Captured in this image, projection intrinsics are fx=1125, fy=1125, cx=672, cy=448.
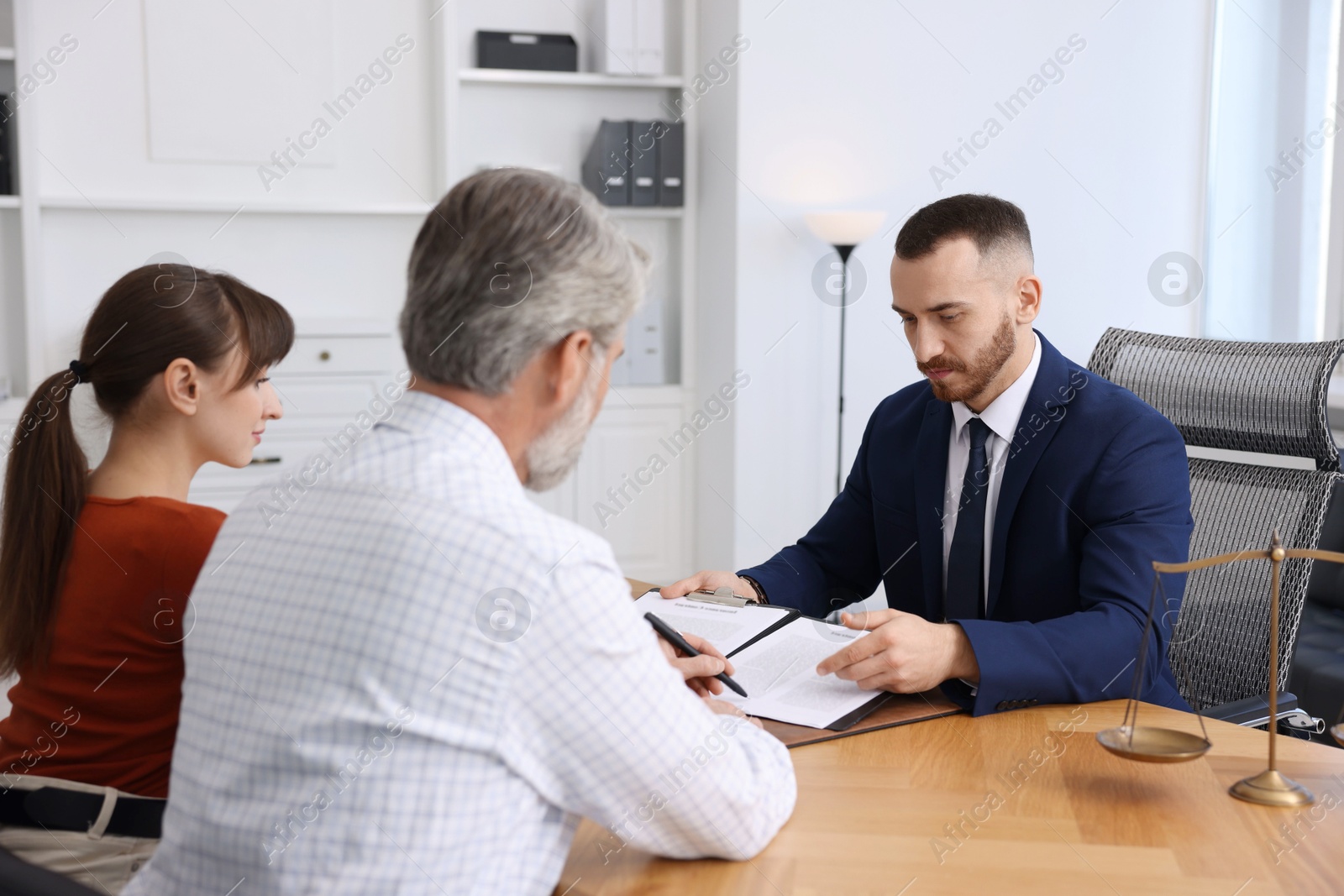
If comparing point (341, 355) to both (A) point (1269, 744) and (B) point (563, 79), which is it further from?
(A) point (1269, 744)

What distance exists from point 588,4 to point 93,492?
3378 millimetres

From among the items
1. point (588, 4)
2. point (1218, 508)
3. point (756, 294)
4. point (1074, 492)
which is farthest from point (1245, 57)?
point (1074, 492)

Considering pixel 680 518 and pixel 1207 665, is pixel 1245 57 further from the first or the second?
pixel 1207 665

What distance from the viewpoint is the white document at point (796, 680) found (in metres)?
1.34

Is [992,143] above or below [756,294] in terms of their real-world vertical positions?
above

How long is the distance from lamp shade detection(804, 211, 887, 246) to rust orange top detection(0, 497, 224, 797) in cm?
273

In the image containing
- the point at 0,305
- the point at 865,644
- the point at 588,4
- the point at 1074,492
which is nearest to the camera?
the point at 865,644

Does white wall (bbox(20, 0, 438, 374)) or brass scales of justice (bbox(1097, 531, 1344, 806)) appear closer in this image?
brass scales of justice (bbox(1097, 531, 1344, 806))

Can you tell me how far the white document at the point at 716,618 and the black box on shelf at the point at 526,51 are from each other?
2887mm

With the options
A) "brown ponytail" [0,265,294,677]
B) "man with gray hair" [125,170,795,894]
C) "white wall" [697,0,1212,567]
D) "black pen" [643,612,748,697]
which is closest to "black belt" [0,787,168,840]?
"brown ponytail" [0,265,294,677]

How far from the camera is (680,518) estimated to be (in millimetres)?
4395

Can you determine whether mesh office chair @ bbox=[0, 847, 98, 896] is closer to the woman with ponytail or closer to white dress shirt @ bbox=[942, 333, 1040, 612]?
the woman with ponytail

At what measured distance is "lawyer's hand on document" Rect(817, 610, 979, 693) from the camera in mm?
1355

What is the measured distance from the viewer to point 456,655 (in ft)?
2.73
